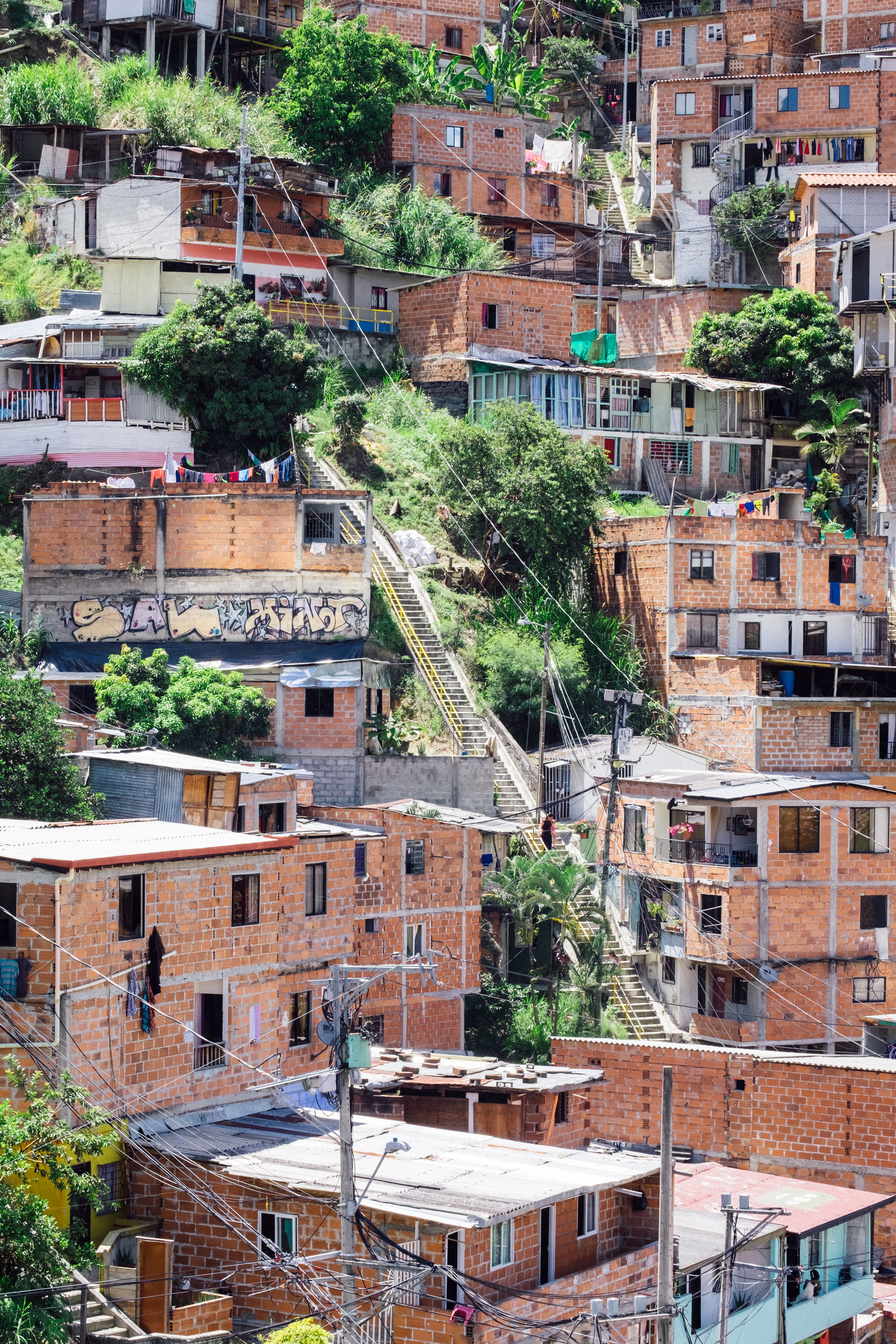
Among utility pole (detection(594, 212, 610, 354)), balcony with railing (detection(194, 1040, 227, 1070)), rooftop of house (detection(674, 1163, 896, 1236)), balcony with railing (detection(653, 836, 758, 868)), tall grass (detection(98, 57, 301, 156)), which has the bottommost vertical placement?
rooftop of house (detection(674, 1163, 896, 1236))

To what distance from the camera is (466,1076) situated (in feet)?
107

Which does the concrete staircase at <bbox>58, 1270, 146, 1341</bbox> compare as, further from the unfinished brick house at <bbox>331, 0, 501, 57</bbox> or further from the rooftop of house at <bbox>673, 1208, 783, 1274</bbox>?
the unfinished brick house at <bbox>331, 0, 501, 57</bbox>

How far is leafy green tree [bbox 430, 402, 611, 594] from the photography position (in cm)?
5128

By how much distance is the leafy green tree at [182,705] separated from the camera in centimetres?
4119

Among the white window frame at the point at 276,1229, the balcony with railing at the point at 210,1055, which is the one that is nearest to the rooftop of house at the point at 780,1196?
the white window frame at the point at 276,1229

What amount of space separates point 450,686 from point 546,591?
5256 millimetres

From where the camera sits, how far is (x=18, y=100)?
208ft

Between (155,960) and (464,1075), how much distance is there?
6248 millimetres

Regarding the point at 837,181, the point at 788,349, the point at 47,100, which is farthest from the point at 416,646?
the point at 47,100

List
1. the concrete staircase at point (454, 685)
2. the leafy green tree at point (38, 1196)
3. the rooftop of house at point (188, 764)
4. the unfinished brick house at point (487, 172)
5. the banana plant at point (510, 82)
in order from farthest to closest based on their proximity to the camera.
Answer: the banana plant at point (510, 82) → the unfinished brick house at point (487, 172) → the concrete staircase at point (454, 685) → the rooftop of house at point (188, 764) → the leafy green tree at point (38, 1196)

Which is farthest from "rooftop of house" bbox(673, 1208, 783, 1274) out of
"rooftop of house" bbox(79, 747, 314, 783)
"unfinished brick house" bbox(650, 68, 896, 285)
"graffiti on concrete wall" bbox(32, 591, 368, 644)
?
"unfinished brick house" bbox(650, 68, 896, 285)

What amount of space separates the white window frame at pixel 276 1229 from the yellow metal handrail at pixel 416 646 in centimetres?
2041

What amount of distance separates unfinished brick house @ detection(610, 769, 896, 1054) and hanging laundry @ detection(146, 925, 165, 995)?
16.2 meters

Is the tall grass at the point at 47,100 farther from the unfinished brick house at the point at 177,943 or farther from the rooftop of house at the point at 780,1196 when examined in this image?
the rooftop of house at the point at 780,1196
